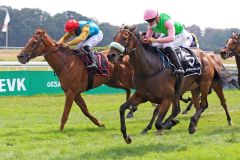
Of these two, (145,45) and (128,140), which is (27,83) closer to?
(145,45)

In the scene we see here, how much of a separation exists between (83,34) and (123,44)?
3104mm

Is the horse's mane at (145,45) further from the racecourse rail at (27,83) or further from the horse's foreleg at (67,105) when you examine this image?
the racecourse rail at (27,83)

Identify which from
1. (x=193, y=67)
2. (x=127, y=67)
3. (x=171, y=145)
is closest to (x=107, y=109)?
(x=127, y=67)

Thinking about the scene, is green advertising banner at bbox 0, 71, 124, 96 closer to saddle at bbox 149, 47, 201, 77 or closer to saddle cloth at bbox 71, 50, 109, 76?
saddle cloth at bbox 71, 50, 109, 76

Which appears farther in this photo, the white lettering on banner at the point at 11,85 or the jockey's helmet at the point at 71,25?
the white lettering on banner at the point at 11,85

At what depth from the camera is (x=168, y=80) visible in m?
8.00

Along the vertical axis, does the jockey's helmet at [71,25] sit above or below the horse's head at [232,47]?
above

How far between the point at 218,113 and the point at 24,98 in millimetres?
7474

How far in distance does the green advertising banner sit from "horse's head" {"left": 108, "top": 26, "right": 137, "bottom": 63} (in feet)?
36.4

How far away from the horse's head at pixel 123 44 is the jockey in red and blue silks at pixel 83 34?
9.11 ft

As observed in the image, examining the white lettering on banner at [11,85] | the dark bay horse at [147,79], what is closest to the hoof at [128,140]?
the dark bay horse at [147,79]

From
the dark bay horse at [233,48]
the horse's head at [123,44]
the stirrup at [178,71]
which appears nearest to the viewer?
the horse's head at [123,44]

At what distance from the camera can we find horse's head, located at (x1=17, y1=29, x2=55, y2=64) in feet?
32.5

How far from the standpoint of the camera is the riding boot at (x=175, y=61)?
8246mm
